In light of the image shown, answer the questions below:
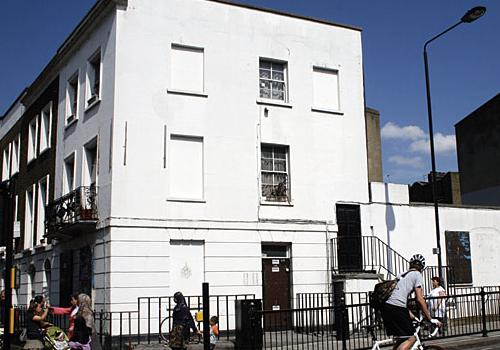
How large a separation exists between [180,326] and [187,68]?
30.8ft

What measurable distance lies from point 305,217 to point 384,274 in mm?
3315

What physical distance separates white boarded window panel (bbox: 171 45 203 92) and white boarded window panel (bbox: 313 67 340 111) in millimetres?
4290

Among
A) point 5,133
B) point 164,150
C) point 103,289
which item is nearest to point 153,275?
point 103,289

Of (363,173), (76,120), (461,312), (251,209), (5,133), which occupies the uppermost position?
(5,133)

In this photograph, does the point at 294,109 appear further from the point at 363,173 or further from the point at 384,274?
the point at 384,274

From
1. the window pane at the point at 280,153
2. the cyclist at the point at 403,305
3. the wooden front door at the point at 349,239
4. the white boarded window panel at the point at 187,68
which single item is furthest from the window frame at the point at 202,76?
Answer: the cyclist at the point at 403,305

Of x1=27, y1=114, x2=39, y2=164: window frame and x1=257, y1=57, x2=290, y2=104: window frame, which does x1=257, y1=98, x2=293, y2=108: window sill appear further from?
x1=27, y1=114, x2=39, y2=164: window frame

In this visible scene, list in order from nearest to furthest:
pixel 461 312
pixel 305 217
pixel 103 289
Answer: pixel 461 312, pixel 103 289, pixel 305 217

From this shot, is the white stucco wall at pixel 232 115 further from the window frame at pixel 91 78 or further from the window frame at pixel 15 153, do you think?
the window frame at pixel 15 153

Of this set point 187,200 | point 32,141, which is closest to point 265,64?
point 187,200

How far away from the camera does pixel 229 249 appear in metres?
20.2

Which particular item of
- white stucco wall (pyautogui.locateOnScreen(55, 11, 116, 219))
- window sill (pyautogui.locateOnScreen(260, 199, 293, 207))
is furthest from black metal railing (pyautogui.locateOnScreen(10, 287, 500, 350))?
window sill (pyautogui.locateOnScreen(260, 199, 293, 207))

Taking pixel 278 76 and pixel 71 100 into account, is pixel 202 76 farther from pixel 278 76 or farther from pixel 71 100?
pixel 71 100

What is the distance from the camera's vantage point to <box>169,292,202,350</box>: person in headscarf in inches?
544
